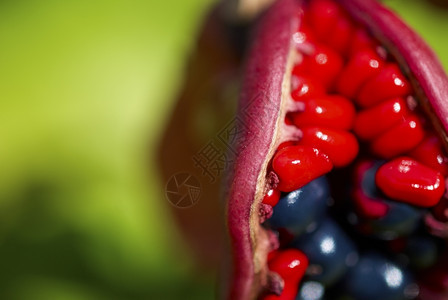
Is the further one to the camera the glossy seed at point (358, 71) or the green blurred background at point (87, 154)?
the green blurred background at point (87, 154)

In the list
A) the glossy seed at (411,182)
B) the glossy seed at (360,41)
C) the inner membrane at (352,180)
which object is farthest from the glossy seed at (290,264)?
the glossy seed at (360,41)

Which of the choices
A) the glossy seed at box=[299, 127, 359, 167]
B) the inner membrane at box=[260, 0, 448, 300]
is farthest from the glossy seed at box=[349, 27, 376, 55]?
the glossy seed at box=[299, 127, 359, 167]

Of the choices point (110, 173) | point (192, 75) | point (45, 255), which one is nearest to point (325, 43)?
point (192, 75)

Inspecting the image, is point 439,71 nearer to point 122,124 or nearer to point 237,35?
point 237,35

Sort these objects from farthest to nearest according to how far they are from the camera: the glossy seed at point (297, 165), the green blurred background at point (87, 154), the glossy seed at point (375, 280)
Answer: the green blurred background at point (87, 154)
the glossy seed at point (375, 280)
the glossy seed at point (297, 165)

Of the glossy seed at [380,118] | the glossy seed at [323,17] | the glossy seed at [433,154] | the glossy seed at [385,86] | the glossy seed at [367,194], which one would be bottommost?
the glossy seed at [367,194]

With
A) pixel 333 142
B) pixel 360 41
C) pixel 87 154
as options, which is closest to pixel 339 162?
pixel 333 142

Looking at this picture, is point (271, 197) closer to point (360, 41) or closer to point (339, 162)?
point (339, 162)

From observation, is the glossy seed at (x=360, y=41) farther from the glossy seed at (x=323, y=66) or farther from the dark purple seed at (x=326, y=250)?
the dark purple seed at (x=326, y=250)
